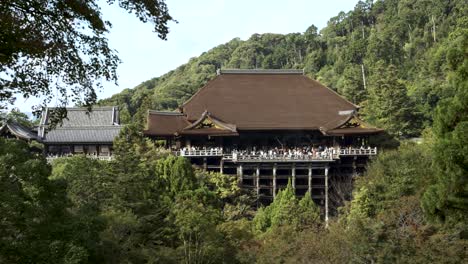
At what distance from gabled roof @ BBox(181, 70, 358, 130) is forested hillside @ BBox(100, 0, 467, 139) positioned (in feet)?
15.6

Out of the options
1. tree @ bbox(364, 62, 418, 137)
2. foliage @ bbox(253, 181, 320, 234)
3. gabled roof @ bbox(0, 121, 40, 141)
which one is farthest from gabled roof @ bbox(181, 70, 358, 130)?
gabled roof @ bbox(0, 121, 40, 141)

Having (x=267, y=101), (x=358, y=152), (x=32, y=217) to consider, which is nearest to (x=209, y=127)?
(x=267, y=101)

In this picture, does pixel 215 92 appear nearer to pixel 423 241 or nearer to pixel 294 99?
pixel 294 99

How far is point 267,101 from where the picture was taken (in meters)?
36.3

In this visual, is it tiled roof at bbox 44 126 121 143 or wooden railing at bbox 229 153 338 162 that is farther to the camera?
tiled roof at bbox 44 126 121 143

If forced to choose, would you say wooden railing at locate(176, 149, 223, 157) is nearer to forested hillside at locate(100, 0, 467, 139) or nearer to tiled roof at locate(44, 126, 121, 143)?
tiled roof at locate(44, 126, 121, 143)

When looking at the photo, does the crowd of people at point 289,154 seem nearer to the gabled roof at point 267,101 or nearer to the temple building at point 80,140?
the gabled roof at point 267,101

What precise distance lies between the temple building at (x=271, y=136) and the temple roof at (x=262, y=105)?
5cm

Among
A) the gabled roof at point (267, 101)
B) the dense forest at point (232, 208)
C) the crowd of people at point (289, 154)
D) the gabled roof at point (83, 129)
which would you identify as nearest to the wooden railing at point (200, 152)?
the crowd of people at point (289, 154)

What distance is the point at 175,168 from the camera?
25797 mm

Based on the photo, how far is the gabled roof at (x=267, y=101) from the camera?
3422 centimetres

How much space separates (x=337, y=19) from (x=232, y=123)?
5616cm

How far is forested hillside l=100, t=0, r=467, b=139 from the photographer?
39906 mm

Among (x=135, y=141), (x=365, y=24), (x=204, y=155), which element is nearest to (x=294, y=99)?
(x=204, y=155)
